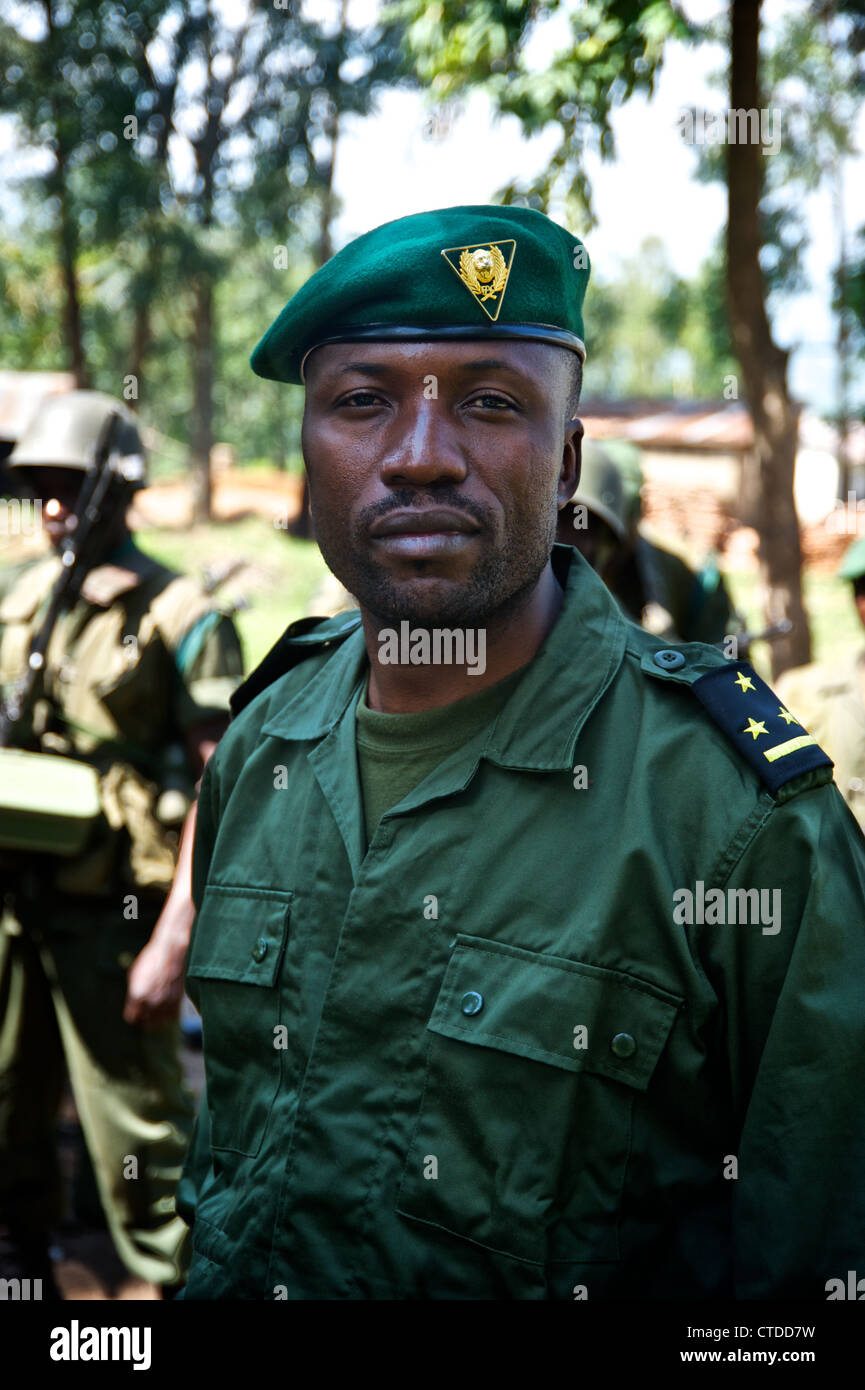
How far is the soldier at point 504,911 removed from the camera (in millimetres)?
1442

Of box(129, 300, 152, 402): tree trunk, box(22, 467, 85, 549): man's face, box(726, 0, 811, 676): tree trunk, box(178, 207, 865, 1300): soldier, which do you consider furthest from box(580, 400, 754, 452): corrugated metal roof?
box(178, 207, 865, 1300): soldier

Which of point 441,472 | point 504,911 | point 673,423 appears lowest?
point 504,911

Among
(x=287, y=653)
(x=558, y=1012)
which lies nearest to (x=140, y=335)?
(x=287, y=653)

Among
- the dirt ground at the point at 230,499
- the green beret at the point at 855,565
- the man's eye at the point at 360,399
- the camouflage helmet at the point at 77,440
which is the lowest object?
the man's eye at the point at 360,399

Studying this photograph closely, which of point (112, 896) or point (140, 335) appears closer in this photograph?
point (112, 896)

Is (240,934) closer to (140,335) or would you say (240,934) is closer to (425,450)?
(425,450)

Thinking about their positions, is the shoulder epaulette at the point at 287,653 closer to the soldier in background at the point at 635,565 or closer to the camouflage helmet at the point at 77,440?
the camouflage helmet at the point at 77,440

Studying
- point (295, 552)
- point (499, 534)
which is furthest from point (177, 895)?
point (295, 552)

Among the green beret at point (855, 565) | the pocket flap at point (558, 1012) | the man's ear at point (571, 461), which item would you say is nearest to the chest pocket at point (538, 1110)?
the pocket flap at point (558, 1012)

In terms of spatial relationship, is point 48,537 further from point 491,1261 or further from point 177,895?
point 491,1261

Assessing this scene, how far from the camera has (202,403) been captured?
20.9 m

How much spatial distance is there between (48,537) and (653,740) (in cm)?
289

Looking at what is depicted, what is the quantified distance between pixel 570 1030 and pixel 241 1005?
53cm

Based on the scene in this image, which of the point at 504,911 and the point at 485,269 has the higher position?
the point at 485,269
